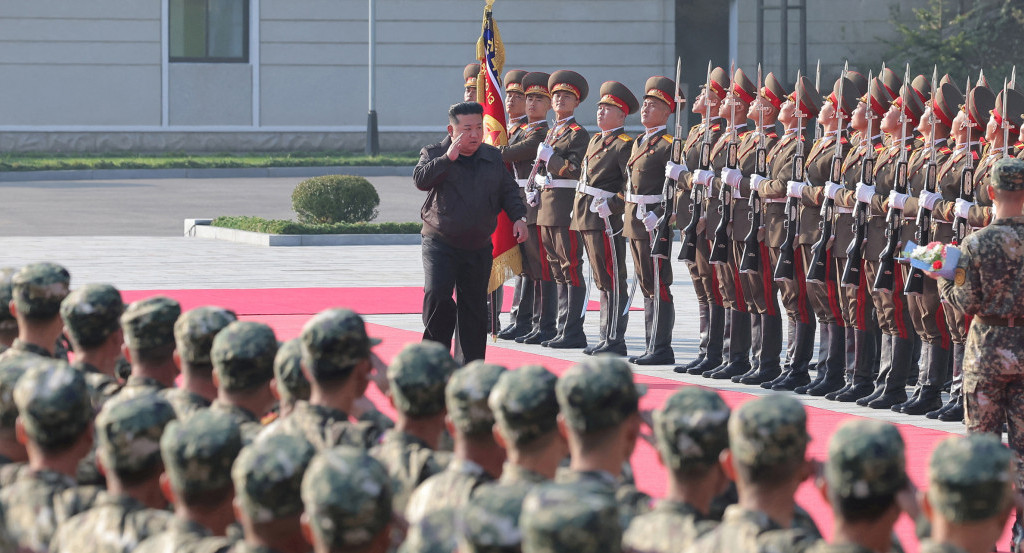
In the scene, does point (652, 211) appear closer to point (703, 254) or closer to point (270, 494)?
point (703, 254)

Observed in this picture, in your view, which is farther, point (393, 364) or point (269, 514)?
point (393, 364)

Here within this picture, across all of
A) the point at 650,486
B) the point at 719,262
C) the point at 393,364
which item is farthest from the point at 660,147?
the point at 393,364

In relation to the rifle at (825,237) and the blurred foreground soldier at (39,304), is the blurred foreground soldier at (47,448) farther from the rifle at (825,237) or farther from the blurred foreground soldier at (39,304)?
the rifle at (825,237)

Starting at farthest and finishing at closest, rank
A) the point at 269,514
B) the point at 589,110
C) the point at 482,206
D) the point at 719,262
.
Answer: the point at 589,110 → the point at 719,262 → the point at 482,206 → the point at 269,514

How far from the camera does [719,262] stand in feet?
34.7

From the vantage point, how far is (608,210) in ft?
37.6

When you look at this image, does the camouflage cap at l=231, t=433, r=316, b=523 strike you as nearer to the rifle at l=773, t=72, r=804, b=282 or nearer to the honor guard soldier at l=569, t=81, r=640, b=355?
the rifle at l=773, t=72, r=804, b=282

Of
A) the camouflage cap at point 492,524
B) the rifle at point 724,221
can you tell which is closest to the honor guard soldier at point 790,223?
the rifle at point 724,221

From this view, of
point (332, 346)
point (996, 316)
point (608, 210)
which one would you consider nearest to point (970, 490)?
point (332, 346)

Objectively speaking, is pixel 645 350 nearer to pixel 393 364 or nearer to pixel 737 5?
→ pixel 393 364

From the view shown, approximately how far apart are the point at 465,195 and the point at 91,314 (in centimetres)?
400

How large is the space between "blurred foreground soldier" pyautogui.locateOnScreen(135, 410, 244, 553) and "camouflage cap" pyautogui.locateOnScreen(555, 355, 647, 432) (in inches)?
29.9

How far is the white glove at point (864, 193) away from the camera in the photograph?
375 inches

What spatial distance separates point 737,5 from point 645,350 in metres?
21.7
